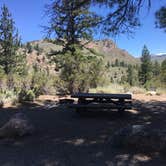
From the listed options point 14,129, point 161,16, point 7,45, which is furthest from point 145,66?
point 14,129

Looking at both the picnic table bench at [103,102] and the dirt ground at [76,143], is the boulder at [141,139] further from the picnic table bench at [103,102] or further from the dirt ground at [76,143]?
the picnic table bench at [103,102]

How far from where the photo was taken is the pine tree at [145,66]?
191 ft

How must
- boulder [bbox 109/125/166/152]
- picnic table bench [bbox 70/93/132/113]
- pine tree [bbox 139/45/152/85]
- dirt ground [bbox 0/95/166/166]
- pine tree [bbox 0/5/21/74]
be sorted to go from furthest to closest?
1. pine tree [bbox 139/45/152/85]
2. pine tree [bbox 0/5/21/74]
3. picnic table bench [bbox 70/93/132/113]
4. boulder [bbox 109/125/166/152]
5. dirt ground [bbox 0/95/166/166]

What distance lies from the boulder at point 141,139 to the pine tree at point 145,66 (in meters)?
53.2

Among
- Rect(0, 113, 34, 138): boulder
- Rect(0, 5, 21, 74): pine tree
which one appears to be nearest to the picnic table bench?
Rect(0, 113, 34, 138): boulder

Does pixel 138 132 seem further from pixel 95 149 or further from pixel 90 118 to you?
pixel 90 118

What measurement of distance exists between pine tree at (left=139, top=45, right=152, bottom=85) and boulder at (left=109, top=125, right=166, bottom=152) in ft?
174

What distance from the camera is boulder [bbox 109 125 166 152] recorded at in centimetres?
535

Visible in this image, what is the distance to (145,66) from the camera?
195ft

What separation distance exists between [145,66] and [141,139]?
55163 millimetres

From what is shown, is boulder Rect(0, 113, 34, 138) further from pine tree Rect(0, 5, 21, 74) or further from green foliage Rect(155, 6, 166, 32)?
pine tree Rect(0, 5, 21, 74)

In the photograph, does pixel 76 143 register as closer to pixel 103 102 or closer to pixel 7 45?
pixel 103 102

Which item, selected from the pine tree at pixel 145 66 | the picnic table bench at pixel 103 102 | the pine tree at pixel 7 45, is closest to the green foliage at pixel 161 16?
the picnic table bench at pixel 103 102

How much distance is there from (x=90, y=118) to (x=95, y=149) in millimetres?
2942
